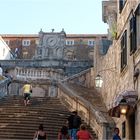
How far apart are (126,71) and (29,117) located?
5578 millimetres

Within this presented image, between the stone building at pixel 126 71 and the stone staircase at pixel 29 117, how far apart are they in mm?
2838

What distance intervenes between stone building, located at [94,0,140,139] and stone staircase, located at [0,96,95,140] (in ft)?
9.31

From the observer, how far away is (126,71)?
73.6 ft

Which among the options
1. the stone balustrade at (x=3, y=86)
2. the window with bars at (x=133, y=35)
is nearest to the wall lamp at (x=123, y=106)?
the window with bars at (x=133, y=35)

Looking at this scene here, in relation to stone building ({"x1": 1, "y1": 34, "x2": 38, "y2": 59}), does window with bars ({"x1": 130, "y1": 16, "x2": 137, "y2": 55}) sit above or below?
below

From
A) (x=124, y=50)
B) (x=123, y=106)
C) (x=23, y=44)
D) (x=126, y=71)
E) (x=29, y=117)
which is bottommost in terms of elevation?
(x=29, y=117)

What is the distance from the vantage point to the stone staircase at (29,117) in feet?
74.5

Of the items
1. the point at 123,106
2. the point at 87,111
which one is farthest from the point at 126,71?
the point at 87,111

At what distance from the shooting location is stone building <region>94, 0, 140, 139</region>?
63.6 feet

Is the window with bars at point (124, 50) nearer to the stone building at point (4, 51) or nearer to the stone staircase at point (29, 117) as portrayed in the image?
the stone staircase at point (29, 117)

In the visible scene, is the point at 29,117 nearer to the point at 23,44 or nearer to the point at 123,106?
the point at 123,106

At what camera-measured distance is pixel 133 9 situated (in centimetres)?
2106

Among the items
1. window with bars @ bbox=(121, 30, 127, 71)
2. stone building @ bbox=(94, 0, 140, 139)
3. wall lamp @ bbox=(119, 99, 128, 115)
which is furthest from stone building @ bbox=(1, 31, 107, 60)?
wall lamp @ bbox=(119, 99, 128, 115)

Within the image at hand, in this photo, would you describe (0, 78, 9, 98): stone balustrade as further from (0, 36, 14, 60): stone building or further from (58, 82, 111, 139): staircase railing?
(0, 36, 14, 60): stone building
